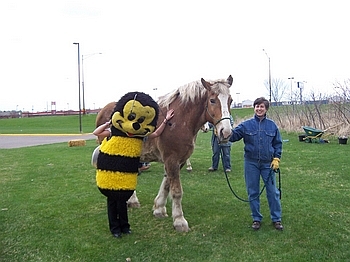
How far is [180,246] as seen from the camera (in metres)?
4.26

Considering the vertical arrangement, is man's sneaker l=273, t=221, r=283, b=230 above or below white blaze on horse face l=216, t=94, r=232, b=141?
below

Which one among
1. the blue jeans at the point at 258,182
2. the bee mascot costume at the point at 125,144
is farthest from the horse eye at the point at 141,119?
the blue jeans at the point at 258,182

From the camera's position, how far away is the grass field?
4.07 m

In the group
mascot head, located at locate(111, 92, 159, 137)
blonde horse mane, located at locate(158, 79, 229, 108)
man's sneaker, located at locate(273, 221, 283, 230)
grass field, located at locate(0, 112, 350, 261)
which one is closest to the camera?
grass field, located at locate(0, 112, 350, 261)

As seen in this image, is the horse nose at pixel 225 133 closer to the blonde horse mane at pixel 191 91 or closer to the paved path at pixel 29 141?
the blonde horse mane at pixel 191 91

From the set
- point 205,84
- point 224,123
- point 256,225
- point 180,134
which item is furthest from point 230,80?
point 256,225

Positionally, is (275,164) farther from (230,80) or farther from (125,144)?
(125,144)

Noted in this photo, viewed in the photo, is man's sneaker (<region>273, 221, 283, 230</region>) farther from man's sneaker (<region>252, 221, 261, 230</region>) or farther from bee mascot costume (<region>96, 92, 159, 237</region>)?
bee mascot costume (<region>96, 92, 159, 237</region>)

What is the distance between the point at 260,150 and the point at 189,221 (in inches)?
59.9

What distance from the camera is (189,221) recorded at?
202 inches

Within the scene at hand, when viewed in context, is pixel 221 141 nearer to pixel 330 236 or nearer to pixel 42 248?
pixel 330 236

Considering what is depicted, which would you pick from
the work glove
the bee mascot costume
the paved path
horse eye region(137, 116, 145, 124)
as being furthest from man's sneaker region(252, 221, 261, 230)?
the paved path

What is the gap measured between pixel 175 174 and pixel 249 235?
1.24 m

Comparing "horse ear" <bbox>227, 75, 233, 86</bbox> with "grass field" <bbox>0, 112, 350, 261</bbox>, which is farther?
"horse ear" <bbox>227, 75, 233, 86</bbox>
